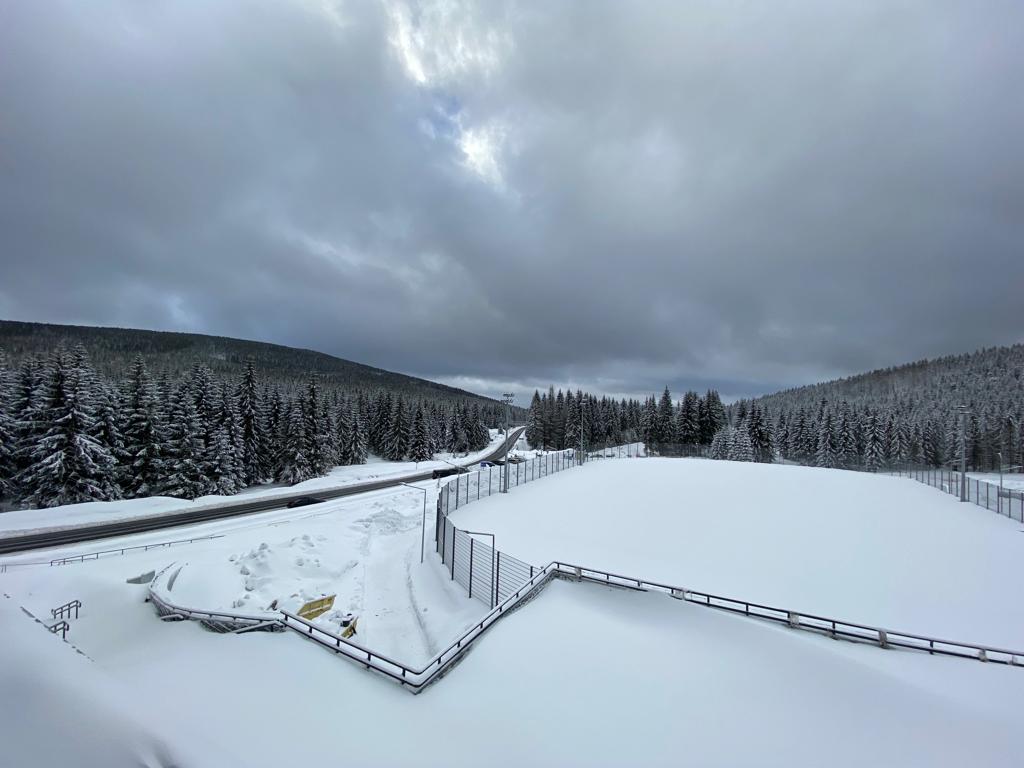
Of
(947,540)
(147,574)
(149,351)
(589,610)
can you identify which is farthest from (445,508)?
(149,351)

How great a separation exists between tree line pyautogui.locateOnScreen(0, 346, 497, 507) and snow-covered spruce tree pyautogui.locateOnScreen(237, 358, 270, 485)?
113 millimetres

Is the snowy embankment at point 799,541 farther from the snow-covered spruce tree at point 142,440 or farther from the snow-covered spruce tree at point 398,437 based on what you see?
the snow-covered spruce tree at point 398,437

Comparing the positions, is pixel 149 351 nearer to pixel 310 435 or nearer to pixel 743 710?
pixel 310 435

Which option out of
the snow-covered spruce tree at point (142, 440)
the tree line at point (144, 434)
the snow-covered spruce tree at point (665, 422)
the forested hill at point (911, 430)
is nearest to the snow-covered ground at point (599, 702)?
the tree line at point (144, 434)

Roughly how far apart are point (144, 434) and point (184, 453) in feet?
10.7

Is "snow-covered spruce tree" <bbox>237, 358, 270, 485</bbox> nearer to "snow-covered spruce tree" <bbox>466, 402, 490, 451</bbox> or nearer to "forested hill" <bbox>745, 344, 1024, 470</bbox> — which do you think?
"snow-covered spruce tree" <bbox>466, 402, 490, 451</bbox>

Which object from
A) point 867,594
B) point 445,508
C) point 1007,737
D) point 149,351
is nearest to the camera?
point 1007,737

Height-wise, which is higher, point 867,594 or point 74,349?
point 74,349

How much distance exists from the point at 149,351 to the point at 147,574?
7386 inches

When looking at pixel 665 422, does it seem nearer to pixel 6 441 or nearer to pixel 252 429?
pixel 252 429

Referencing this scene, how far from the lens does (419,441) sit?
68.2 metres

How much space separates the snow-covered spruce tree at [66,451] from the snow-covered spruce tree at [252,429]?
1250cm

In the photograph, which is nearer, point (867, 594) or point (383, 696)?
point (383, 696)

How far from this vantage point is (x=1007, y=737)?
5.38 metres
